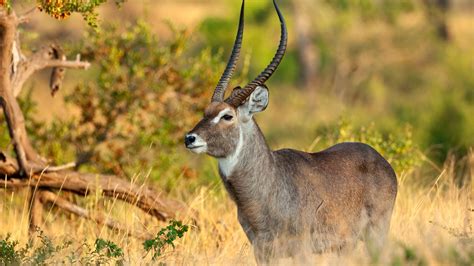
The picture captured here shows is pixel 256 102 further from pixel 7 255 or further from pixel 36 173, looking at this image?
pixel 36 173

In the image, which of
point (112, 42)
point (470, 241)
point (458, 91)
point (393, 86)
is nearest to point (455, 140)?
point (458, 91)

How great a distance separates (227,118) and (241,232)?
6.75ft

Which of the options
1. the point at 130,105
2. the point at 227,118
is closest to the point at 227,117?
the point at 227,118

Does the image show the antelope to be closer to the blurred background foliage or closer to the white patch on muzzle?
the white patch on muzzle

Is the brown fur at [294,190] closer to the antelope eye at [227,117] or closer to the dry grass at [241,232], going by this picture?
the antelope eye at [227,117]

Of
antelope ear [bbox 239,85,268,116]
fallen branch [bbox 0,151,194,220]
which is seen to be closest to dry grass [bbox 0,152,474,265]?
fallen branch [bbox 0,151,194,220]

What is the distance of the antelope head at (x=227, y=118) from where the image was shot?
788cm

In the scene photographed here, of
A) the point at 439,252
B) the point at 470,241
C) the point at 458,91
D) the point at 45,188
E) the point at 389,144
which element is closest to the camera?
the point at 439,252

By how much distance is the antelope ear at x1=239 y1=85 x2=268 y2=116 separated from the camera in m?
8.18

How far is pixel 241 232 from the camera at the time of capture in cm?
981

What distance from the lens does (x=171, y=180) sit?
1252cm

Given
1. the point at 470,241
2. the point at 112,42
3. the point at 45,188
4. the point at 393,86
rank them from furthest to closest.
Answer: the point at 393,86, the point at 112,42, the point at 45,188, the point at 470,241

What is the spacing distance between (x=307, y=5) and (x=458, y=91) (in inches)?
580

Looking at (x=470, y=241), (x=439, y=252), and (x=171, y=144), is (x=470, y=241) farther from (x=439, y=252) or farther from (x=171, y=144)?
(x=171, y=144)
